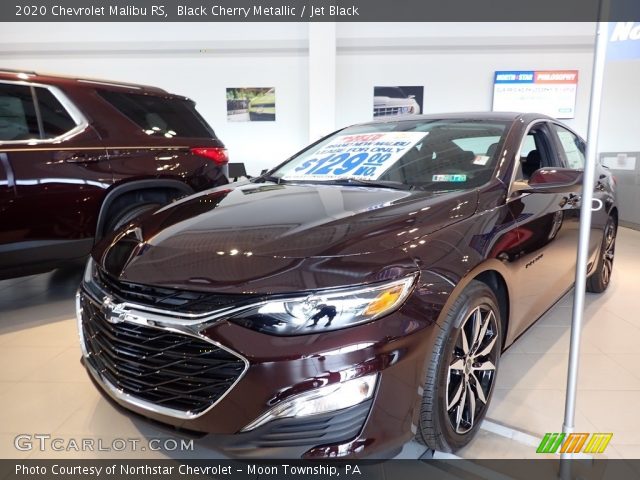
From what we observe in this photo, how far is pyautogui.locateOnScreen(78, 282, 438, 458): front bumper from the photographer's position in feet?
3.84

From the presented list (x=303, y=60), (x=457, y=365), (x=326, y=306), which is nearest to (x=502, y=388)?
(x=457, y=365)

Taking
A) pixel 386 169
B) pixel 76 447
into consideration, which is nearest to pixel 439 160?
pixel 386 169

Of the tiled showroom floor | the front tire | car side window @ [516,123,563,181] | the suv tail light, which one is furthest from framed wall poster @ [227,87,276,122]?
the front tire

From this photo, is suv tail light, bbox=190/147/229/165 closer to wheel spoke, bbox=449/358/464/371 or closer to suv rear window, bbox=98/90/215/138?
suv rear window, bbox=98/90/215/138

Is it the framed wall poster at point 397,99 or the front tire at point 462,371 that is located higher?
the framed wall poster at point 397,99

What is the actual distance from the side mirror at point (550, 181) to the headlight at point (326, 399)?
113 centimetres

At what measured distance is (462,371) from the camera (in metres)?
1.57

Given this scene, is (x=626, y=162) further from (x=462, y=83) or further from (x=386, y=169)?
(x=386, y=169)

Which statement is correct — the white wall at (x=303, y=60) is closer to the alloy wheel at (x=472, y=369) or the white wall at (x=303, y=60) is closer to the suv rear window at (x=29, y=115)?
the suv rear window at (x=29, y=115)

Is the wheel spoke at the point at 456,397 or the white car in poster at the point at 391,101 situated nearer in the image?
the wheel spoke at the point at 456,397

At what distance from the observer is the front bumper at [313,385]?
1.17m

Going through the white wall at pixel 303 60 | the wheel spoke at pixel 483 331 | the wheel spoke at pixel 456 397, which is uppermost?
the white wall at pixel 303 60

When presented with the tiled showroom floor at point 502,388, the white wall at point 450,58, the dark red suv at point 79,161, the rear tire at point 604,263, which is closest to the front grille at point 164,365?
the tiled showroom floor at point 502,388
